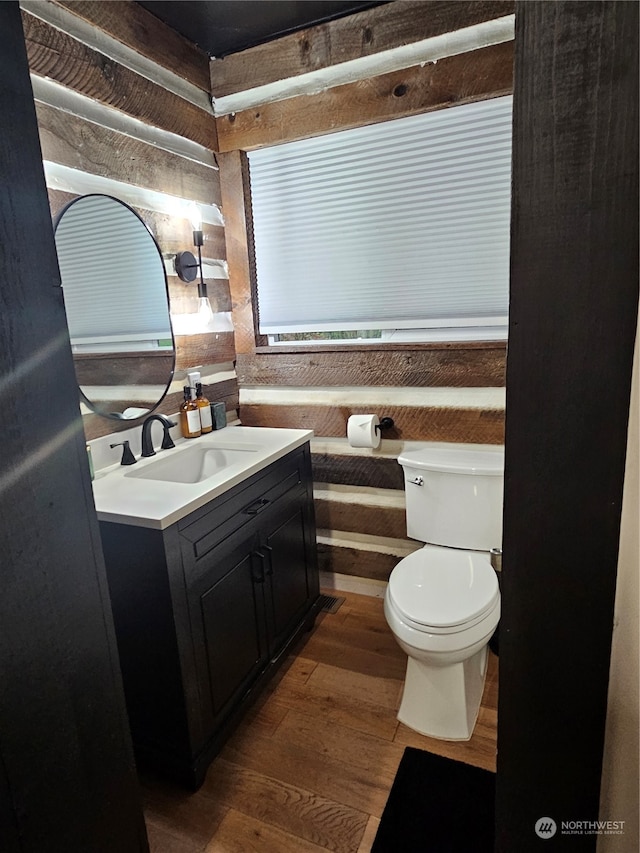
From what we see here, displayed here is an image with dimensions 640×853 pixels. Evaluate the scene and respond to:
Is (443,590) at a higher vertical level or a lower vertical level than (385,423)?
lower

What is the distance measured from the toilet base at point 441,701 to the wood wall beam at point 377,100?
206cm

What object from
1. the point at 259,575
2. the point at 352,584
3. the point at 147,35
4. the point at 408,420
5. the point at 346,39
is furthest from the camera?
the point at 352,584

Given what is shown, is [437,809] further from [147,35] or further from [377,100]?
[147,35]

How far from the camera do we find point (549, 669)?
0.66 meters

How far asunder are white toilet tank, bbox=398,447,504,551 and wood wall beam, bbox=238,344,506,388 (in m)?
0.32

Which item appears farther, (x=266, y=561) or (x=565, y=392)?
(x=266, y=561)

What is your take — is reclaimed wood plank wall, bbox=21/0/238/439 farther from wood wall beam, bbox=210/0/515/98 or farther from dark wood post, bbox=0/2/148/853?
dark wood post, bbox=0/2/148/853

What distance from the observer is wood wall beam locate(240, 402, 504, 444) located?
214 centimetres

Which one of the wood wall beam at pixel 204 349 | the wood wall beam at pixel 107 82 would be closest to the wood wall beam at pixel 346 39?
the wood wall beam at pixel 107 82

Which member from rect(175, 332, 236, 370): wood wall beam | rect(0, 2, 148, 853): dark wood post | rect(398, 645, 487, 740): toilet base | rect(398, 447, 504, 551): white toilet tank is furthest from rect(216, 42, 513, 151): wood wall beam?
rect(398, 645, 487, 740): toilet base

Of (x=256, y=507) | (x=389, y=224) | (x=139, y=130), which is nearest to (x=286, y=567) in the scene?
(x=256, y=507)

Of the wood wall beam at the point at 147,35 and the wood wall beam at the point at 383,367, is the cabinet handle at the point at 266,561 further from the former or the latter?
the wood wall beam at the point at 147,35

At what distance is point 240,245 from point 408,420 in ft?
3.84

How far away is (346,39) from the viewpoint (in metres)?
2.04
